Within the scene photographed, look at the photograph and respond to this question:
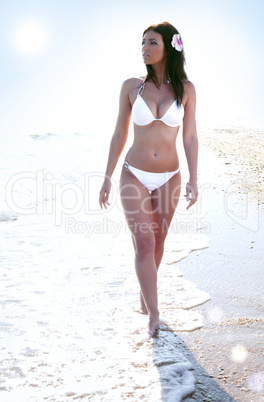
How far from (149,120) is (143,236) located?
2.49 ft

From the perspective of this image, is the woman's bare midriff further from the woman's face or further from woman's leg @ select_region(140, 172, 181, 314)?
the woman's face

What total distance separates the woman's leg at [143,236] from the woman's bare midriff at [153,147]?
0.41 feet

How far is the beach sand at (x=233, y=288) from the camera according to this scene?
2.52 m

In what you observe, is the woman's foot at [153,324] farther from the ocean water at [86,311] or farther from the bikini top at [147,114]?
the bikini top at [147,114]

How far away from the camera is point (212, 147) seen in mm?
16875

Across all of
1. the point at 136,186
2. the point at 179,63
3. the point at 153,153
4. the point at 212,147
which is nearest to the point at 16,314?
the point at 136,186

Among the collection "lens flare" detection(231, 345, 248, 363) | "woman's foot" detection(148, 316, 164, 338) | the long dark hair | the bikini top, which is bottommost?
"lens flare" detection(231, 345, 248, 363)

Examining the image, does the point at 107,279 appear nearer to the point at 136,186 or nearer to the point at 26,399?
the point at 136,186

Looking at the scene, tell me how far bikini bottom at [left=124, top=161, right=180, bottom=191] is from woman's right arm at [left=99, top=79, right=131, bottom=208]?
149mm

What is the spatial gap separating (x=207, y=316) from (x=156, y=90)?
165 cm

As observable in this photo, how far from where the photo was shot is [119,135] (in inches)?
125

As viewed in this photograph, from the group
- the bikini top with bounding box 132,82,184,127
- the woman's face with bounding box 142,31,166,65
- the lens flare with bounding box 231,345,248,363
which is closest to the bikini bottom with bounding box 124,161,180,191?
the bikini top with bounding box 132,82,184,127

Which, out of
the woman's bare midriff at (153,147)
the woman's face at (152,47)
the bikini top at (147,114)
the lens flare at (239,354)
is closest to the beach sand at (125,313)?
the lens flare at (239,354)

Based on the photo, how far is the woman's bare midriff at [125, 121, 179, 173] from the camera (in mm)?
3000
